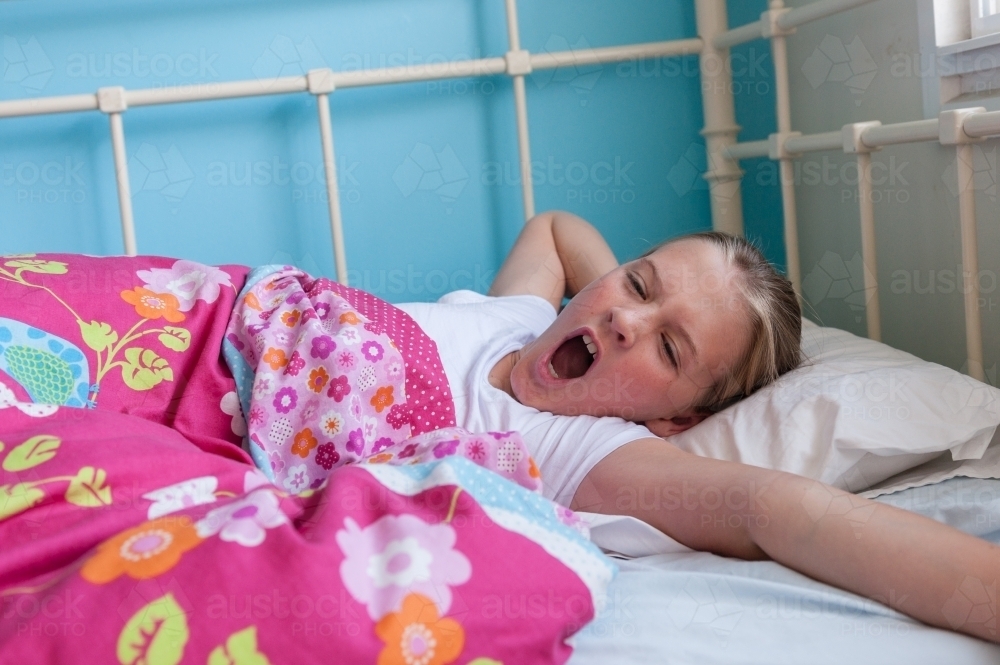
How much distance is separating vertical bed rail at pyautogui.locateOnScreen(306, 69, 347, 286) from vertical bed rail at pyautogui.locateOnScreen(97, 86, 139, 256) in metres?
0.27

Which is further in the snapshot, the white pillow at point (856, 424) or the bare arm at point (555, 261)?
the bare arm at point (555, 261)

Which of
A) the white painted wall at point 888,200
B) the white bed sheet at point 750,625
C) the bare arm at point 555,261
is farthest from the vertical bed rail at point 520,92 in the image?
the white bed sheet at point 750,625

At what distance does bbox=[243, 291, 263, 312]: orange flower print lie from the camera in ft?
3.25

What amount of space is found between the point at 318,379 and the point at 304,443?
7 cm

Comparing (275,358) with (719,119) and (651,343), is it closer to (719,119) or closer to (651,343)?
(651,343)

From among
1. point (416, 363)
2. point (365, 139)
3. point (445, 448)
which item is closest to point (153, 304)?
point (416, 363)

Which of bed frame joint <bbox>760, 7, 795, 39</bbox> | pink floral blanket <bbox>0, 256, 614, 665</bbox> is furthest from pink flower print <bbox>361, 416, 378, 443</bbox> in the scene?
bed frame joint <bbox>760, 7, 795, 39</bbox>

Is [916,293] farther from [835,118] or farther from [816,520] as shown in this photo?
[816,520]

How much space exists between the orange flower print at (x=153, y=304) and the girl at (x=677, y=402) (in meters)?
0.28

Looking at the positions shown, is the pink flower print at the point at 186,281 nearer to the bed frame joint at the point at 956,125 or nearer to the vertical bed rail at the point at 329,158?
the vertical bed rail at the point at 329,158

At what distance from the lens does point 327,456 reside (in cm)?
86

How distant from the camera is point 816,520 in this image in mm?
710

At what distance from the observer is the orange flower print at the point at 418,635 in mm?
567

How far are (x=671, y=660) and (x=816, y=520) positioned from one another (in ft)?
0.52
